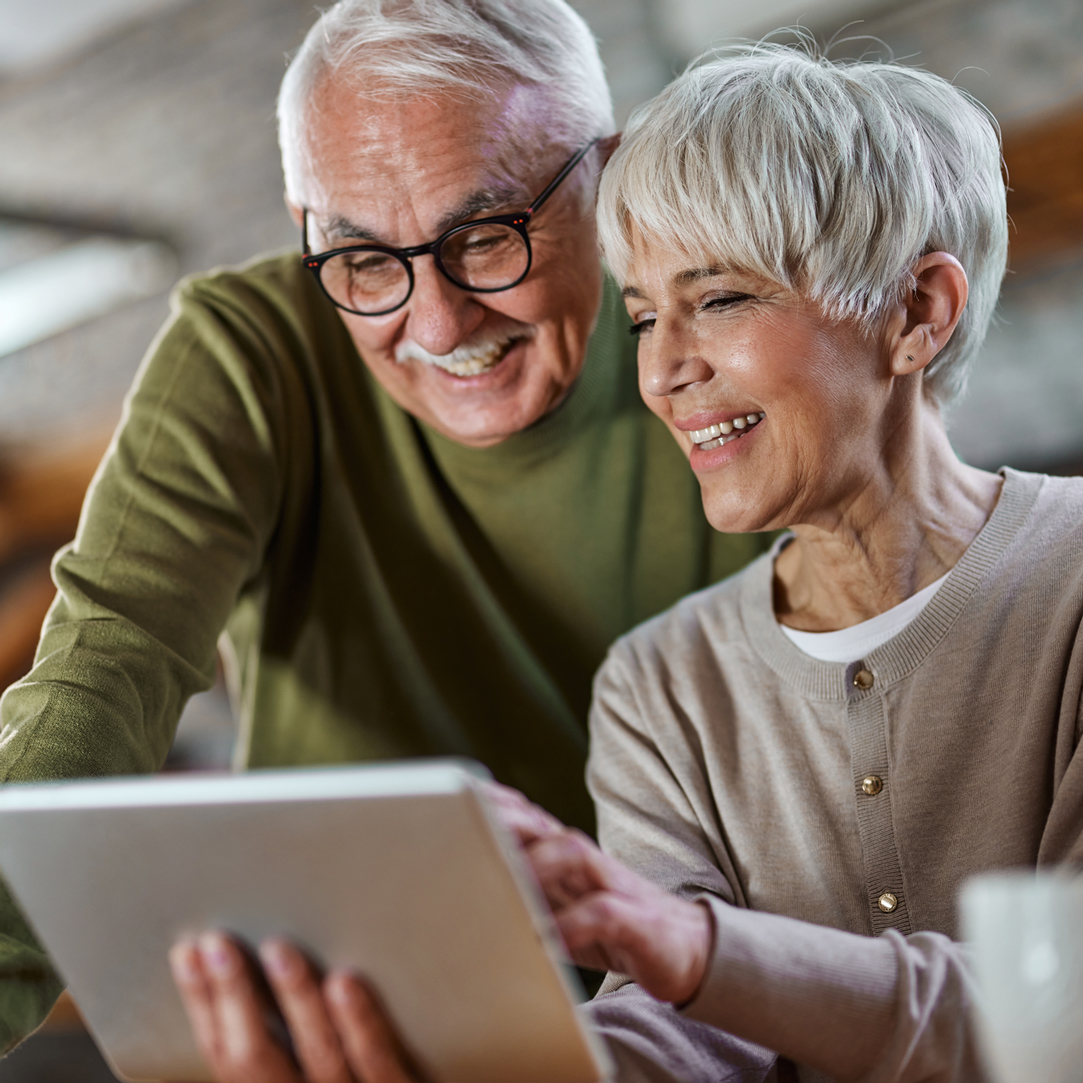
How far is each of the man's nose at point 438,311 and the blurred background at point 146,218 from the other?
7.27 ft

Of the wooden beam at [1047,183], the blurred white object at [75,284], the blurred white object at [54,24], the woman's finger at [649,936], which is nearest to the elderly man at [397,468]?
the woman's finger at [649,936]

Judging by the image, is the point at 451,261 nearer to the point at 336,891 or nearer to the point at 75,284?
the point at 336,891

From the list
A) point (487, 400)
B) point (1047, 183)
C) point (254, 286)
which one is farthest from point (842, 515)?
point (1047, 183)

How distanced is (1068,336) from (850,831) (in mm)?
2534

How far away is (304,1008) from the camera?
2.68 ft

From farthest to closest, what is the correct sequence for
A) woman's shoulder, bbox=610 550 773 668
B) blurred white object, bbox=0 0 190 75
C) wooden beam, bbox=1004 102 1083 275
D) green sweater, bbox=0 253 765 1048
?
blurred white object, bbox=0 0 190 75 < wooden beam, bbox=1004 102 1083 275 < green sweater, bbox=0 253 765 1048 < woman's shoulder, bbox=610 550 773 668

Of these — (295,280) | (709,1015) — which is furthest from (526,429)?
(709,1015)

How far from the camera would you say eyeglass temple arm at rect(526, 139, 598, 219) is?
1502 mm

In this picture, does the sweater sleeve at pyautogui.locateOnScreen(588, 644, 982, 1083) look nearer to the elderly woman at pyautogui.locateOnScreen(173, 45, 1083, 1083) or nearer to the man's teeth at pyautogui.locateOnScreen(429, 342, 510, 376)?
the elderly woman at pyautogui.locateOnScreen(173, 45, 1083, 1083)

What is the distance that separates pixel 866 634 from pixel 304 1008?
2.51 feet

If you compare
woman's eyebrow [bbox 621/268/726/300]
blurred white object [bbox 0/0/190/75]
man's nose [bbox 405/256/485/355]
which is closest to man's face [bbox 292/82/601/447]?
man's nose [bbox 405/256/485/355]

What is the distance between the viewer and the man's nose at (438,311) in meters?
1.49

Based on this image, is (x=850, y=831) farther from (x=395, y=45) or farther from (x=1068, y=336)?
(x=1068, y=336)

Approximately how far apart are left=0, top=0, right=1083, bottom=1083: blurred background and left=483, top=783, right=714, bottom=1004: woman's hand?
2.78m
